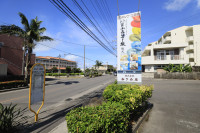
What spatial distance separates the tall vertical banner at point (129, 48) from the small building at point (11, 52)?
21352 millimetres

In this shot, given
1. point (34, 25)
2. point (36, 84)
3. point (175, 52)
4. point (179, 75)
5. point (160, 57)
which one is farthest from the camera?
point (175, 52)

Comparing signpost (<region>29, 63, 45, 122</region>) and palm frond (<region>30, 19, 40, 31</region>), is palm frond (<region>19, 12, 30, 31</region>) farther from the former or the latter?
signpost (<region>29, 63, 45, 122</region>)

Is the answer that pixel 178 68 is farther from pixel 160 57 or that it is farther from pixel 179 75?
pixel 160 57

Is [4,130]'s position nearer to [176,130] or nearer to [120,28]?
[176,130]

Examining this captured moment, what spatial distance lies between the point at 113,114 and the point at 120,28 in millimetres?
6803

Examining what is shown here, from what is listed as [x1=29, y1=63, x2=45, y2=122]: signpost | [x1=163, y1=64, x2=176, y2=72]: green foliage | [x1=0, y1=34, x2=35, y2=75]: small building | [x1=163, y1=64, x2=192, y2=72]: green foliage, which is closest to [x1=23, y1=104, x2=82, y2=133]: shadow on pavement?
[x1=29, y1=63, x2=45, y2=122]: signpost

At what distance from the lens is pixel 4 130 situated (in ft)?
10.1

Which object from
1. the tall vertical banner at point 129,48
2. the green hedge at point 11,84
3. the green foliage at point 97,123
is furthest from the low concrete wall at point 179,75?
the green hedge at point 11,84

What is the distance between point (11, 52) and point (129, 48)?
2380 centimetres

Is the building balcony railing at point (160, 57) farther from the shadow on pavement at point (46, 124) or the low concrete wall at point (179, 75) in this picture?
the shadow on pavement at point (46, 124)

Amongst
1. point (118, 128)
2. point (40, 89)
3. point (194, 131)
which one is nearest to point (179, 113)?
point (194, 131)

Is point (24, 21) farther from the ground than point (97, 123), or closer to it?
farther from the ground

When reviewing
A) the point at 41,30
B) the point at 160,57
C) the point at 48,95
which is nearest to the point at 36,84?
the point at 48,95

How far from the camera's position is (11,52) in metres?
20.1
